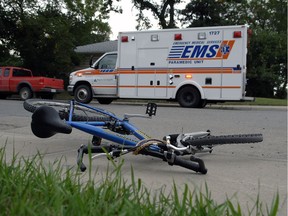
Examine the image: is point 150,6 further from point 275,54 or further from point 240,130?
point 240,130

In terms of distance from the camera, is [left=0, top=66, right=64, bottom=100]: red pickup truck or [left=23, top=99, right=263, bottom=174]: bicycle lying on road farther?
[left=0, top=66, right=64, bottom=100]: red pickup truck

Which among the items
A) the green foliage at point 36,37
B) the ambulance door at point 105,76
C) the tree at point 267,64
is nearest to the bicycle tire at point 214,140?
the ambulance door at point 105,76

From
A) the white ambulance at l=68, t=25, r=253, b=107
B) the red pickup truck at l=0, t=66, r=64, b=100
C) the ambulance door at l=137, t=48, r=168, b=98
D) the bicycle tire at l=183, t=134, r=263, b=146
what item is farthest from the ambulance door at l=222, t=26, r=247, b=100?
the bicycle tire at l=183, t=134, r=263, b=146

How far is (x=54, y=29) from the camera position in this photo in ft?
96.3

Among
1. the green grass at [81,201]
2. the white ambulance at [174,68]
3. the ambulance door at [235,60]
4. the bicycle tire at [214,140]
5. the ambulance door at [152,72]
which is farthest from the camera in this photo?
the ambulance door at [152,72]

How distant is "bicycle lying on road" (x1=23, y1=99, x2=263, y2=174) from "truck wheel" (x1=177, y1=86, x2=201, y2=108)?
37.0 feet

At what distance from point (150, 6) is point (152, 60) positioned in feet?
66.6

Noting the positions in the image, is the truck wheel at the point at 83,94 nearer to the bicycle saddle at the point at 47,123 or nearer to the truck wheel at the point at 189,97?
the truck wheel at the point at 189,97

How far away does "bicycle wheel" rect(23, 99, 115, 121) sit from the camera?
4969 mm

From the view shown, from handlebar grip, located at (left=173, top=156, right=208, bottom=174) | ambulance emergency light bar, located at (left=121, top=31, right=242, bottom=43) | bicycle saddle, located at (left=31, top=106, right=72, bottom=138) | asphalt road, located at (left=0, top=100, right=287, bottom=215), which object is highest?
ambulance emergency light bar, located at (left=121, top=31, right=242, bottom=43)

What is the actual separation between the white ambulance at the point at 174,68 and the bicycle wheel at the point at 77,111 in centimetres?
1132

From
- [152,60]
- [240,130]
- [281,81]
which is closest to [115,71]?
[152,60]

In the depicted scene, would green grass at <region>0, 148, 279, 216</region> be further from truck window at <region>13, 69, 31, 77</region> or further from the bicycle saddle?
truck window at <region>13, 69, 31, 77</region>

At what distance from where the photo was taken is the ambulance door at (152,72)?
17109 mm
